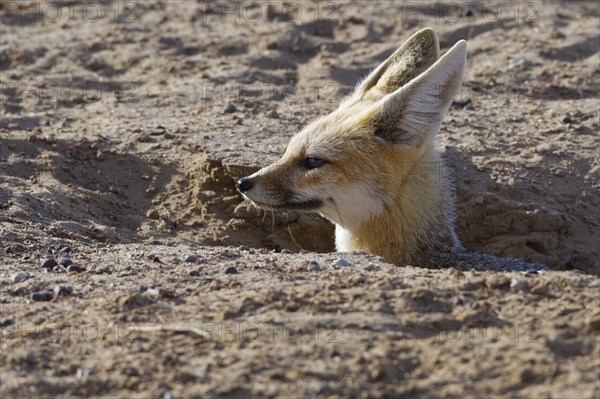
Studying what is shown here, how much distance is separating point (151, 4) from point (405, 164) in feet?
21.7

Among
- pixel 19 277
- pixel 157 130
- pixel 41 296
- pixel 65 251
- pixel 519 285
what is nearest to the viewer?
pixel 519 285

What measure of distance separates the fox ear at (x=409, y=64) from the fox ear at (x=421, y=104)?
2.24 feet

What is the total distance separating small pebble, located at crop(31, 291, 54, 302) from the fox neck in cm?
254

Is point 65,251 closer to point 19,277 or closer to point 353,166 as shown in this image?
point 19,277

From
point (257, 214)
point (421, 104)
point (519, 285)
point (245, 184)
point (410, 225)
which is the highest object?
point (421, 104)

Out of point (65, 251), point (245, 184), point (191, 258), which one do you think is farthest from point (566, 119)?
point (65, 251)

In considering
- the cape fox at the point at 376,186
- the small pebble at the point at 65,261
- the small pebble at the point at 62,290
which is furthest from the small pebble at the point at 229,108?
the small pebble at the point at 62,290

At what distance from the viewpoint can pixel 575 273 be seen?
5.12 metres

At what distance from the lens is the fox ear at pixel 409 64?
24.6ft

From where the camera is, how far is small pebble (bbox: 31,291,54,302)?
5031mm

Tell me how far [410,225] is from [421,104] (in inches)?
35.8

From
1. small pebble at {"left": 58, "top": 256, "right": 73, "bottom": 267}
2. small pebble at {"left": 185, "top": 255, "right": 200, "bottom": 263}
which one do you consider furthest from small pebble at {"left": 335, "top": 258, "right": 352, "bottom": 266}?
small pebble at {"left": 58, "top": 256, "right": 73, "bottom": 267}

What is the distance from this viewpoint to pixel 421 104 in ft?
21.4

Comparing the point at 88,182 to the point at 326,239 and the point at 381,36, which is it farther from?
the point at 381,36
